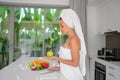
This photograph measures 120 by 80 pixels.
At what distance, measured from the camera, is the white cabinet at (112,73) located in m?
Answer: 2.42

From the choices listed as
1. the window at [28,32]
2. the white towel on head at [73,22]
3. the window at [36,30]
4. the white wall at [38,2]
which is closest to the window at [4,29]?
the window at [28,32]

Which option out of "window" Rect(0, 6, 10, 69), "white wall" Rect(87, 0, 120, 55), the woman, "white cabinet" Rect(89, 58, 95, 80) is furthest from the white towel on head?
"window" Rect(0, 6, 10, 69)

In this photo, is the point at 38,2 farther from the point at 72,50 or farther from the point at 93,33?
the point at 72,50

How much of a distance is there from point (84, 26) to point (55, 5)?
0.92 m

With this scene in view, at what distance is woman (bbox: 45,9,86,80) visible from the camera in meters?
1.37

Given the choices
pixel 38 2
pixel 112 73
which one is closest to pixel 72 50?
pixel 112 73

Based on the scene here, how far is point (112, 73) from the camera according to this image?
103 inches

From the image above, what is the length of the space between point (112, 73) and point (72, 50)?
146cm

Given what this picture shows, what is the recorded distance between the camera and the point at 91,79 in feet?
12.4

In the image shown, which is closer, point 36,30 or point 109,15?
point 109,15

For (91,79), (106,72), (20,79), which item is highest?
(20,79)

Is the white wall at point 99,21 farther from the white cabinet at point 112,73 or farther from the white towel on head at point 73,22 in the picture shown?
the white towel on head at point 73,22

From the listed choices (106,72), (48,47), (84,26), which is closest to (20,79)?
→ (106,72)

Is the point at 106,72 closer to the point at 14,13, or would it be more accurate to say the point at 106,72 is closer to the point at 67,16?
the point at 67,16
